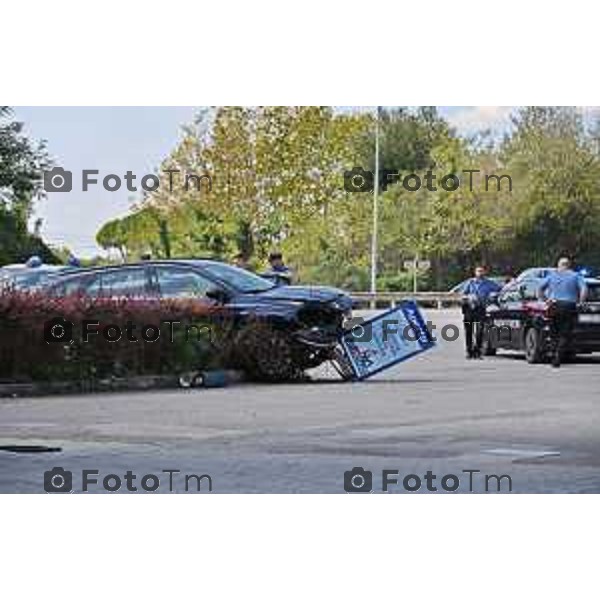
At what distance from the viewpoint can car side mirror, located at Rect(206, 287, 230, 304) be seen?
40.4ft

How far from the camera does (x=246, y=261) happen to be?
1229cm

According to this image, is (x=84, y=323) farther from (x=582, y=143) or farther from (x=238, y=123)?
(x=582, y=143)

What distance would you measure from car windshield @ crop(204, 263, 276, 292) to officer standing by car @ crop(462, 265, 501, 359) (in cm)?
108

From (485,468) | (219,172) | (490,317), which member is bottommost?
(485,468)

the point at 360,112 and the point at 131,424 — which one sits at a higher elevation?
the point at 360,112

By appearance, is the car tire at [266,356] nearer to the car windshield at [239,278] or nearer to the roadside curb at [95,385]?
the roadside curb at [95,385]

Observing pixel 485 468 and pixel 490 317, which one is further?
pixel 490 317

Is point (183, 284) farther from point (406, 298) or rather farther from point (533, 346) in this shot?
point (533, 346)

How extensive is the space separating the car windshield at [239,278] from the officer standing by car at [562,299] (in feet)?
5.16

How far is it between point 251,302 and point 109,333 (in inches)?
31.2

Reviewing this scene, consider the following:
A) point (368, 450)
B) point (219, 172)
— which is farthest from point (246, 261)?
point (368, 450)

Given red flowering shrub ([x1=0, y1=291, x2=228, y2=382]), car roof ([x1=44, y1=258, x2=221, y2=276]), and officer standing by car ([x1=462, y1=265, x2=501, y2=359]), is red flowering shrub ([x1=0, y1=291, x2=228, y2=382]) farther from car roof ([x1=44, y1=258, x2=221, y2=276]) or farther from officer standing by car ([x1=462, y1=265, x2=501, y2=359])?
officer standing by car ([x1=462, y1=265, x2=501, y2=359])

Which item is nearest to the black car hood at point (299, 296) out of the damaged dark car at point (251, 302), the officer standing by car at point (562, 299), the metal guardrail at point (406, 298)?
the damaged dark car at point (251, 302)

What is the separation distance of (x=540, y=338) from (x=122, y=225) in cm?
242
